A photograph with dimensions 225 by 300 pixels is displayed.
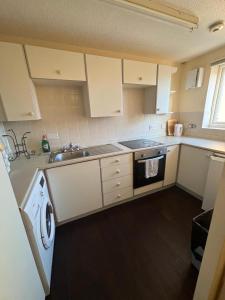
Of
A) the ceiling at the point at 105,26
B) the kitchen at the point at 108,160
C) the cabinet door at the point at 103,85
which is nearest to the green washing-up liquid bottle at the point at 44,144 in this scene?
the kitchen at the point at 108,160

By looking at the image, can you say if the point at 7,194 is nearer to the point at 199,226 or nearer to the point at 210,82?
the point at 199,226

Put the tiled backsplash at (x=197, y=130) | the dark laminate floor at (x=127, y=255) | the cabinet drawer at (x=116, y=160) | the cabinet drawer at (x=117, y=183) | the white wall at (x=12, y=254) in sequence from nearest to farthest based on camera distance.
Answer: the white wall at (x=12, y=254)
the dark laminate floor at (x=127, y=255)
the cabinet drawer at (x=116, y=160)
the cabinet drawer at (x=117, y=183)
the tiled backsplash at (x=197, y=130)

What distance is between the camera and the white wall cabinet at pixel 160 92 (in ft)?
6.86

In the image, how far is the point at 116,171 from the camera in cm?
185

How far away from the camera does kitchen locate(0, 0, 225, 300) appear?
3.31 feet

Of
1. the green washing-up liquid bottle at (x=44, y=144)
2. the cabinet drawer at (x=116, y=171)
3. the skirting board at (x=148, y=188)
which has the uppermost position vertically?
the green washing-up liquid bottle at (x=44, y=144)

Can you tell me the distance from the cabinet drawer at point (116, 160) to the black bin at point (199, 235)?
3.26 ft

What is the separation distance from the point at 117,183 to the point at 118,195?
20 centimetres

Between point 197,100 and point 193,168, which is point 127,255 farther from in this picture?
point 197,100

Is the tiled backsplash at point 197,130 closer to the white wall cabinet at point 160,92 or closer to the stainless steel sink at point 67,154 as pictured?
the white wall cabinet at point 160,92

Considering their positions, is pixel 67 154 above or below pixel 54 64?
below

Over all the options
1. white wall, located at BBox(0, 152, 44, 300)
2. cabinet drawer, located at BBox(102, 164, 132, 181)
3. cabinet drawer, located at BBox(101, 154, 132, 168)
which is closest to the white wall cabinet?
cabinet drawer, located at BBox(101, 154, 132, 168)

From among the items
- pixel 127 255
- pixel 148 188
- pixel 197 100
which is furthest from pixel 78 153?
pixel 197 100

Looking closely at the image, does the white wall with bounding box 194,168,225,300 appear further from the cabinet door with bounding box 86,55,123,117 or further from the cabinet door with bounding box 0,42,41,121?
the cabinet door with bounding box 0,42,41,121
